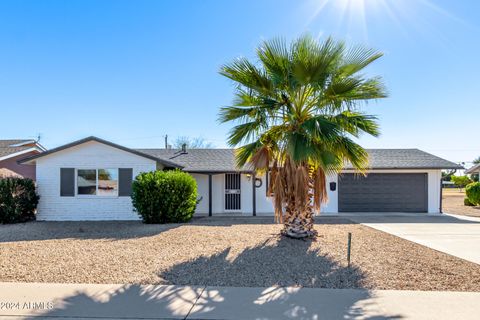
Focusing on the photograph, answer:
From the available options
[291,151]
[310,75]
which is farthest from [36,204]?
[310,75]

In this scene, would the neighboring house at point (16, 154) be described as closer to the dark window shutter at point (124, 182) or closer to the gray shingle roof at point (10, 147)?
the gray shingle roof at point (10, 147)

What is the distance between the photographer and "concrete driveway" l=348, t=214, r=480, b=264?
7465 millimetres

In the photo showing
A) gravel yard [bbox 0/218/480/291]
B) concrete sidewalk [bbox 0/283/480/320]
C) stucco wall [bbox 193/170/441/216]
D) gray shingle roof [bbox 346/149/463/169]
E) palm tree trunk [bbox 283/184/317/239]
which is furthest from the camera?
stucco wall [bbox 193/170/441/216]

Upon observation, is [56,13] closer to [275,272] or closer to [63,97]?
[63,97]

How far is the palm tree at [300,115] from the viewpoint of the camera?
23.2 ft

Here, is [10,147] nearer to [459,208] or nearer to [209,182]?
[209,182]

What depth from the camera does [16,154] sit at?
64.6ft

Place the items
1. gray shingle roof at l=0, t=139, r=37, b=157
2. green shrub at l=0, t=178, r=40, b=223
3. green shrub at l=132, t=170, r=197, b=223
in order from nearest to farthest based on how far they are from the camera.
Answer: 1. green shrub at l=132, t=170, r=197, b=223
2. green shrub at l=0, t=178, r=40, b=223
3. gray shingle roof at l=0, t=139, r=37, b=157

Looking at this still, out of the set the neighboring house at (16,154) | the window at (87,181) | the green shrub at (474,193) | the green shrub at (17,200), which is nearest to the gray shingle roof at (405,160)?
the green shrub at (474,193)

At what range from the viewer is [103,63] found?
522 inches

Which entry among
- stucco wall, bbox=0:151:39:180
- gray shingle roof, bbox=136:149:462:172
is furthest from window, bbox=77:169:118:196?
stucco wall, bbox=0:151:39:180

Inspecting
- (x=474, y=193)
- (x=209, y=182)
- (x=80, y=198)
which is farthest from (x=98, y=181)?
(x=474, y=193)

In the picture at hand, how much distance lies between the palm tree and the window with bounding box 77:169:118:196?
722 cm

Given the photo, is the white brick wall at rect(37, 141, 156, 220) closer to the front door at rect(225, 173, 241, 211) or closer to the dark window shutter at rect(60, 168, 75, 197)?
the dark window shutter at rect(60, 168, 75, 197)
